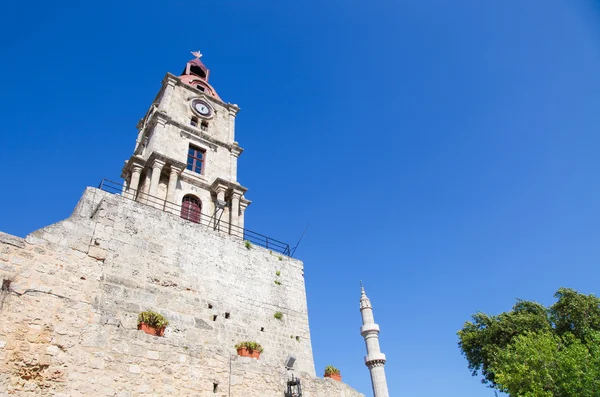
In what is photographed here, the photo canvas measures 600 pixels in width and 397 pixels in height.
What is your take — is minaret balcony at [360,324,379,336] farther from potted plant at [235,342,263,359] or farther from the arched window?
potted plant at [235,342,263,359]

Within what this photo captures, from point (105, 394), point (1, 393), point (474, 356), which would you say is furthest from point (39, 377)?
point (474, 356)

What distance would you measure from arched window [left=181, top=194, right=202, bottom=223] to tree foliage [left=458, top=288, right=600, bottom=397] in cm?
1641

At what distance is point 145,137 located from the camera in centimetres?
2625

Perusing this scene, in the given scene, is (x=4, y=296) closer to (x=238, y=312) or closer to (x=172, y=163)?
(x=238, y=312)

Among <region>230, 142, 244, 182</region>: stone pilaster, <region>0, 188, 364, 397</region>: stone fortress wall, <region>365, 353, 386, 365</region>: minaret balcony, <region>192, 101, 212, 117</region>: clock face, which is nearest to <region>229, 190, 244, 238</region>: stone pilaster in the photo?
<region>230, 142, 244, 182</region>: stone pilaster

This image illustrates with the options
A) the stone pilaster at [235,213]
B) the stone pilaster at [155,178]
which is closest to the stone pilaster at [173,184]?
the stone pilaster at [155,178]

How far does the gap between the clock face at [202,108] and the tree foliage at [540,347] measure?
21.9 meters

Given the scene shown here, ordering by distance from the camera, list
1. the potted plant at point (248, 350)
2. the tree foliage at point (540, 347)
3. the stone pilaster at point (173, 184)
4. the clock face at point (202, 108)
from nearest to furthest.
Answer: the potted plant at point (248, 350) → the tree foliage at point (540, 347) → the stone pilaster at point (173, 184) → the clock face at point (202, 108)

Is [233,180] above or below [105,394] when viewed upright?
above

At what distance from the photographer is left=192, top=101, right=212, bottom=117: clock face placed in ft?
91.1

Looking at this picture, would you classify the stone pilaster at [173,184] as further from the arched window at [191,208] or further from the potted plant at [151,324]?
the potted plant at [151,324]

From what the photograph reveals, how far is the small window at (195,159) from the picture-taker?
24.9 m

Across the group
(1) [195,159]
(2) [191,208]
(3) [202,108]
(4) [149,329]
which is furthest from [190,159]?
(4) [149,329]

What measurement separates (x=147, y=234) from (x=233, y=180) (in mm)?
10240
